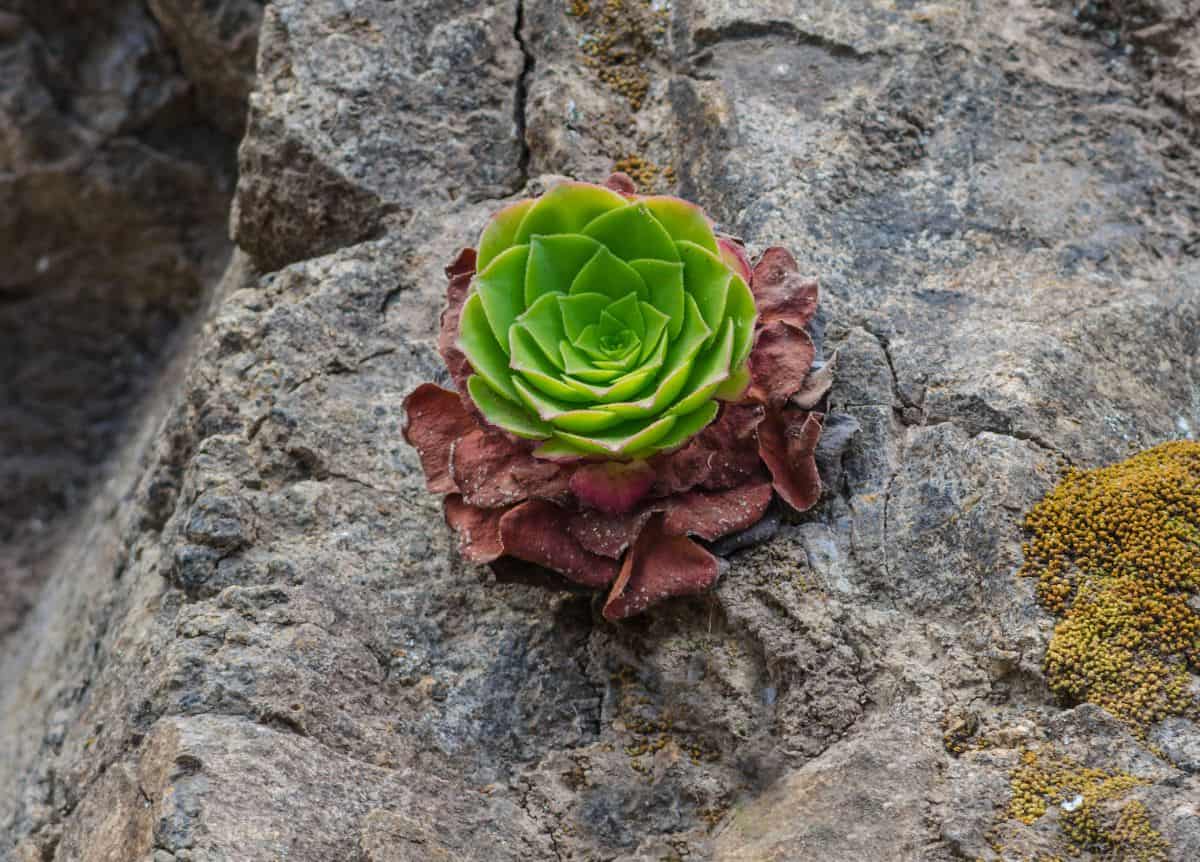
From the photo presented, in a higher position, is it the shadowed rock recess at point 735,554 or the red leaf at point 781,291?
the red leaf at point 781,291

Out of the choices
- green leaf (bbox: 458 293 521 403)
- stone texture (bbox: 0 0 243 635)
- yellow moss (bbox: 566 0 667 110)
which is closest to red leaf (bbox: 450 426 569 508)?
green leaf (bbox: 458 293 521 403)

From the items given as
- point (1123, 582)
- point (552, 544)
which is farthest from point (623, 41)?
point (1123, 582)

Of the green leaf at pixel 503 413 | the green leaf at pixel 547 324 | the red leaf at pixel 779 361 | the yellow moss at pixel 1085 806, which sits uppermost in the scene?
the green leaf at pixel 547 324

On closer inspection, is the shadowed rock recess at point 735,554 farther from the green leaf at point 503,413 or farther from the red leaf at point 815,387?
the green leaf at point 503,413

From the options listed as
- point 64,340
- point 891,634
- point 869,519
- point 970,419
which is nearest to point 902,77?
point 970,419

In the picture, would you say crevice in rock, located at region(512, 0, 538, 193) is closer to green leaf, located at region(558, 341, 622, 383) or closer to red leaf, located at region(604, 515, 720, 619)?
green leaf, located at region(558, 341, 622, 383)

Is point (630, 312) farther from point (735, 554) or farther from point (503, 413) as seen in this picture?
point (735, 554)

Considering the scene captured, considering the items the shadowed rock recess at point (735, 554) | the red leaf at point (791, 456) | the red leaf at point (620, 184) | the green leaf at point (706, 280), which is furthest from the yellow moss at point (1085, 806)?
the red leaf at point (620, 184)
